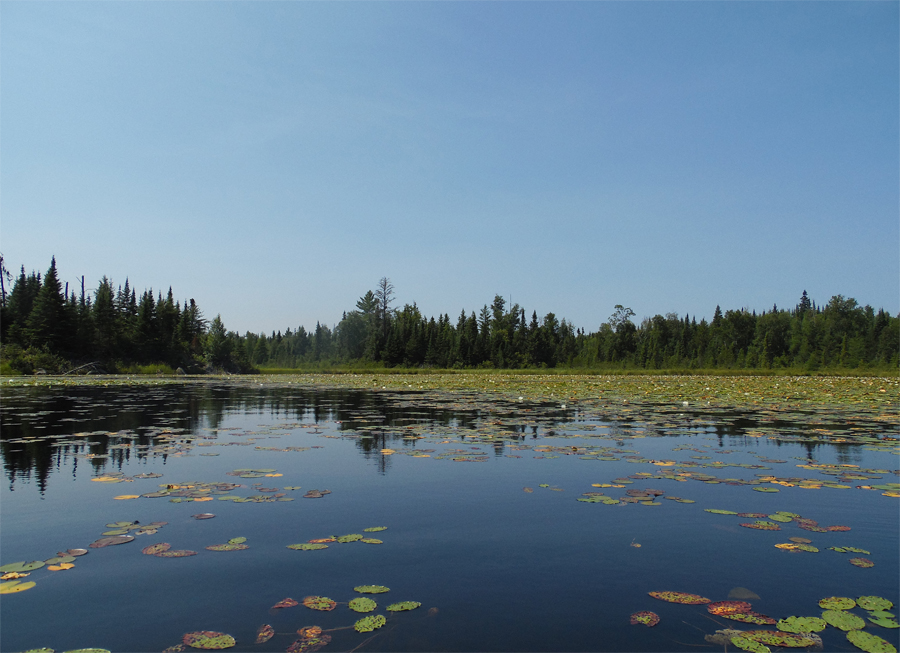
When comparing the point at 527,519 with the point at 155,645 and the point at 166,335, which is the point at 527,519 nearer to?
the point at 155,645

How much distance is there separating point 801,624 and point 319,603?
9.70ft

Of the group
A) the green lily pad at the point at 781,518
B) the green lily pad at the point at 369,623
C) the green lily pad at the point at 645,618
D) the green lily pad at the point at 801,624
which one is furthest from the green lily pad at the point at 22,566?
the green lily pad at the point at 781,518

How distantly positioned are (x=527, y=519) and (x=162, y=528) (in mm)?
3477

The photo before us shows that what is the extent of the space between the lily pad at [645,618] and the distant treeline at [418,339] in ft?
201

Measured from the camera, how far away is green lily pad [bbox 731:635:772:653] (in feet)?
9.28

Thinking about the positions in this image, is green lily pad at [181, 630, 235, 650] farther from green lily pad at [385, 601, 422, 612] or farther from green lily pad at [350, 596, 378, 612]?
green lily pad at [385, 601, 422, 612]

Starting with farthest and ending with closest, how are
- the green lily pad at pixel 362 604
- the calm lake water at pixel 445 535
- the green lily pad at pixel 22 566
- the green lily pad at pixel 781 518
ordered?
the green lily pad at pixel 781 518 → the green lily pad at pixel 22 566 → the green lily pad at pixel 362 604 → the calm lake water at pixel 445 535

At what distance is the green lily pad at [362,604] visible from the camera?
10.5 feet

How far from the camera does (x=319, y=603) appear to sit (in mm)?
3275

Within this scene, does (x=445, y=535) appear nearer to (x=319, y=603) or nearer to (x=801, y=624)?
(x=319, y=603)

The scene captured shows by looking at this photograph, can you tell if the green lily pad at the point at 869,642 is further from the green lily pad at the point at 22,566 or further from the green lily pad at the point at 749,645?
the green lily pad at the point at 22,566

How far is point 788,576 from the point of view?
12.5 ft

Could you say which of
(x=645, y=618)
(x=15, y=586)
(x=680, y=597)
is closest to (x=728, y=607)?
(x=680, y=597)

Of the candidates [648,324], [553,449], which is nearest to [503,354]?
[648,324]
